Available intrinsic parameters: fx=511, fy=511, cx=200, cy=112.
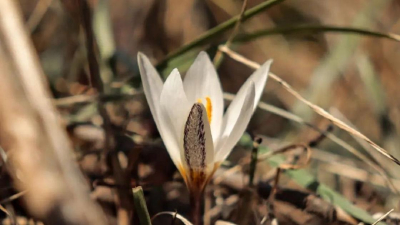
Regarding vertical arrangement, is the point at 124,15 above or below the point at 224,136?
above

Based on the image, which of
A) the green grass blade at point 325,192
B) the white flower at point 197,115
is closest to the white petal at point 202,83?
the white flower at point 197,115

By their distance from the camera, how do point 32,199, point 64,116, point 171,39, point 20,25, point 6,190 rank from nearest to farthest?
point 32,199 → point 20,25 → point 6,190 → point 64,116 → point 171,39

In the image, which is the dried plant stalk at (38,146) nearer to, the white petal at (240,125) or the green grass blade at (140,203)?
the green grass blade at (140,203)

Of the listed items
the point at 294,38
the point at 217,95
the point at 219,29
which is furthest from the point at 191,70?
the point at 294,38

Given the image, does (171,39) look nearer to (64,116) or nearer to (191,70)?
(64,116)

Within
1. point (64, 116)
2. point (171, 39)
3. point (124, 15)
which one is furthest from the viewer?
point (124, 15)

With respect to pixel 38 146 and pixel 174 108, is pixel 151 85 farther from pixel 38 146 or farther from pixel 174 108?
pixel 38 146

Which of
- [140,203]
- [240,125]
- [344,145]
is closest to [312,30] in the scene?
A: [344,145]
